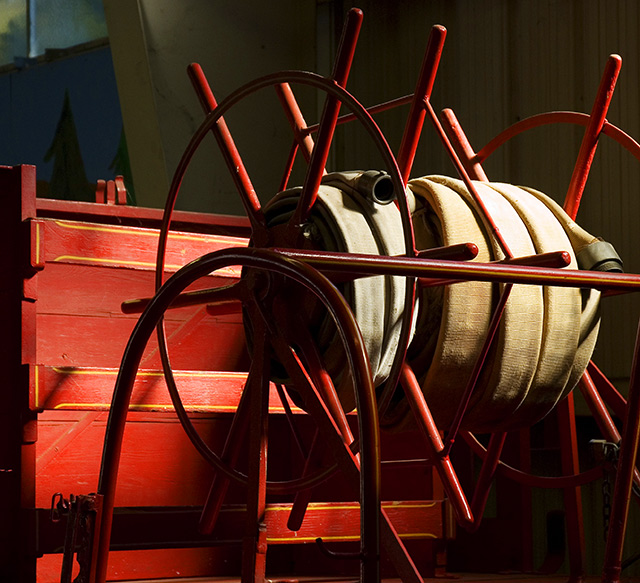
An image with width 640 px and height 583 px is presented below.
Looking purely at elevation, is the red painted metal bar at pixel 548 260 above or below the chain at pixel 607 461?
above

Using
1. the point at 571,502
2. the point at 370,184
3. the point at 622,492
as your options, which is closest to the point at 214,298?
the point at 370,184

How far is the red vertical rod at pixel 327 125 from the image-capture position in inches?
81.1

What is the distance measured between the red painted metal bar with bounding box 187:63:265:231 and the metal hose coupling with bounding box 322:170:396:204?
6.7 inches

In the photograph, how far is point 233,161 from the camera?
2369 millimetres

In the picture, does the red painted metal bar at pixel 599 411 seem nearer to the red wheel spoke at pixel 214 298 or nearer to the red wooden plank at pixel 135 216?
the red wheel spoke at pixel 214 298

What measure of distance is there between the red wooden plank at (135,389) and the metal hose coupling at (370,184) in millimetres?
714

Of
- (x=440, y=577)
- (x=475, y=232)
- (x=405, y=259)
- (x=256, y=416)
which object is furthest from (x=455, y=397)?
(x=440, y=577)

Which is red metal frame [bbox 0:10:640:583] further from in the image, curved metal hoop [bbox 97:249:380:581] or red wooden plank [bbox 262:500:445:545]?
red wooden plank [bbox 262:500:445:545]

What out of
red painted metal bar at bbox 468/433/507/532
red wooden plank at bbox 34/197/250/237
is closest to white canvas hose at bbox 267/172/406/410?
red painted metal bar at bbox 468/433/507/532

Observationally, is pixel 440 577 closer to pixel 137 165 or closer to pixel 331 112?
pixel 331 112

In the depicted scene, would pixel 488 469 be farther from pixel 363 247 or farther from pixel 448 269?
pixel 448 269

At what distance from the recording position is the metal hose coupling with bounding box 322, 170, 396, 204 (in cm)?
220

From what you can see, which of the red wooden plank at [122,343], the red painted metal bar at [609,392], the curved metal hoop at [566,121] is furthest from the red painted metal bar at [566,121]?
the red wooden plank at [122,343]

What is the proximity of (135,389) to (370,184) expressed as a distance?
3.03 feet
